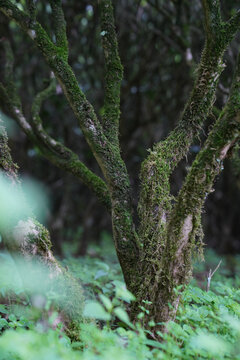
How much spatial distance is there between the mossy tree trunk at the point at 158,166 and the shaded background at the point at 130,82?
2364 millimetres

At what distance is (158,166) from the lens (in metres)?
2.74

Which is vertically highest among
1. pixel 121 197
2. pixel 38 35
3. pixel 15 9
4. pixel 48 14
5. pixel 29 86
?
pixel 48 14

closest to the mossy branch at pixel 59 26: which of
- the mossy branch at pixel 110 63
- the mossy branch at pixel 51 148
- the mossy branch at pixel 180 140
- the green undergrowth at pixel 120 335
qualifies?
the mossy branch at pixel 110 63

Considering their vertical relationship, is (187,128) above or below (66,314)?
above

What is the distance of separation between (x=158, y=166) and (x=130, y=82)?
4.80 meters

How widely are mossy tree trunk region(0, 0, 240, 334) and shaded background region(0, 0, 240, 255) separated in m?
2.36

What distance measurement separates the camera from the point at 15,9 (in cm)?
308

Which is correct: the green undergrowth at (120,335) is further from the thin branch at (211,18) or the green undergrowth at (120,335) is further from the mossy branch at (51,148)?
the thin branch at (211,18)

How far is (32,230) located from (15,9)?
2.09 m

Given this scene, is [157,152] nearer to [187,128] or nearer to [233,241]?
[187,128]

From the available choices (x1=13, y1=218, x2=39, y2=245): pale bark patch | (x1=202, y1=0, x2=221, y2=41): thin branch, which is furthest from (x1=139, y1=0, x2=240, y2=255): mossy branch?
(x1=13, y1=218, x2=39, y2=245): pale bark patch

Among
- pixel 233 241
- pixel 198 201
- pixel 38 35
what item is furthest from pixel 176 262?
pixel 233 241

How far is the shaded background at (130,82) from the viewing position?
5871 mm

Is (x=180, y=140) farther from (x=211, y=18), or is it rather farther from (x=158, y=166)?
(x=211, y=18)
